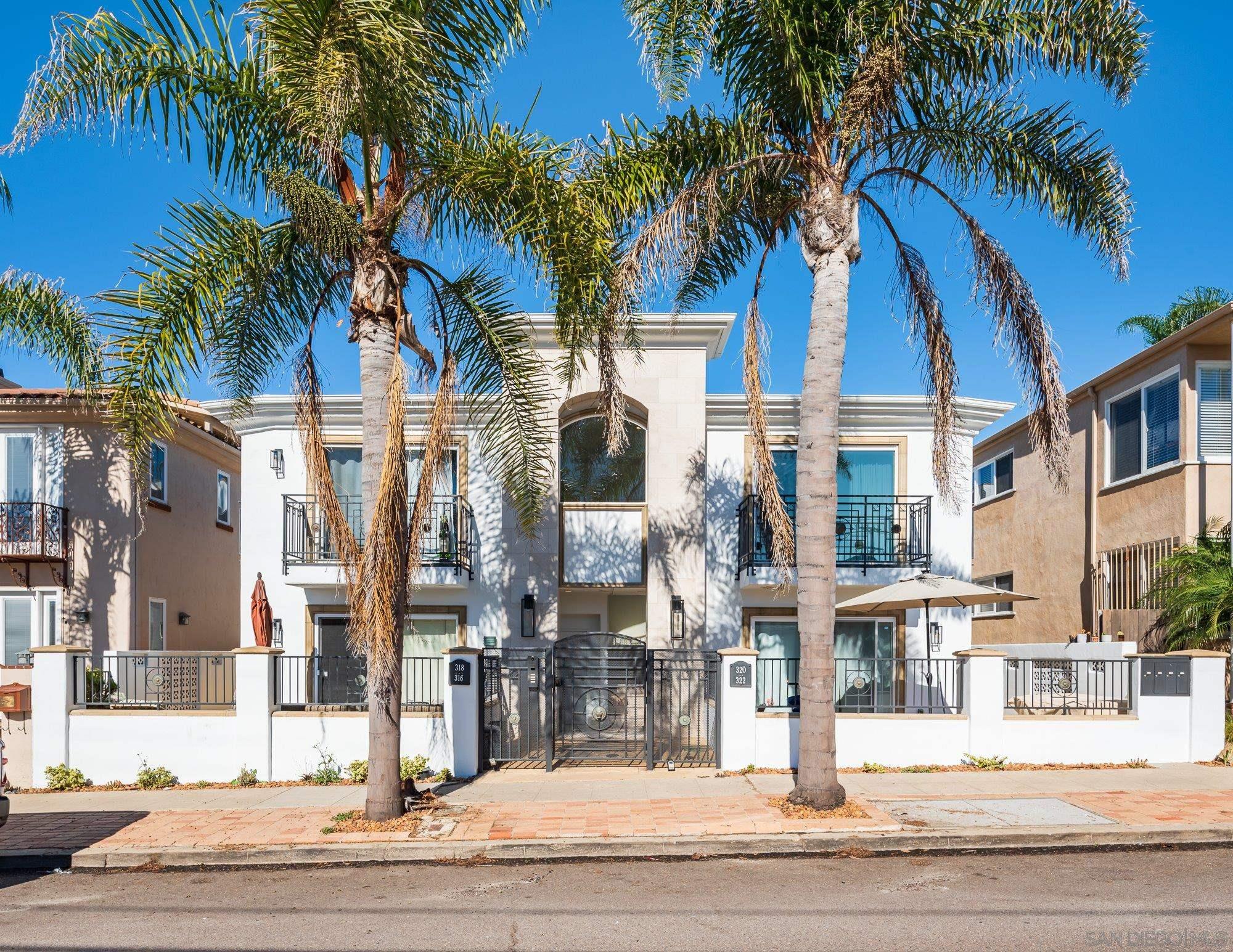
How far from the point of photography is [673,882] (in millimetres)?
7781

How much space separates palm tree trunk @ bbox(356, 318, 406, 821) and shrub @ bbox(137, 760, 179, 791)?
375 cm

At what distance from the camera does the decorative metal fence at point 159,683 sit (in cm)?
1216

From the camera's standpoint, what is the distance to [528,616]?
1496 centimetres

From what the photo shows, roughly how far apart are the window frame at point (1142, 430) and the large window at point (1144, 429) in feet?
0.04

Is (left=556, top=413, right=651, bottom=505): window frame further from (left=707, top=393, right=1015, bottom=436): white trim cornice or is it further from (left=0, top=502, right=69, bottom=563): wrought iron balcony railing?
(left=0, top=502, right=69, bottom=563): wrought iron balcony railing

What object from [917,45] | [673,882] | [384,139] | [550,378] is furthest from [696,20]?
[673,882]

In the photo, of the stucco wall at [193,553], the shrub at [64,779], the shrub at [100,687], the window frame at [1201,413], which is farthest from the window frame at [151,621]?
the window frame at [1201,413]

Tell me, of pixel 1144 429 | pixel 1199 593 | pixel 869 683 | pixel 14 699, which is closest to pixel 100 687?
pixel 14 699

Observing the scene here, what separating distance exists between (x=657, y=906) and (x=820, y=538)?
4.06m

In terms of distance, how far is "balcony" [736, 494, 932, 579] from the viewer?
588 inches

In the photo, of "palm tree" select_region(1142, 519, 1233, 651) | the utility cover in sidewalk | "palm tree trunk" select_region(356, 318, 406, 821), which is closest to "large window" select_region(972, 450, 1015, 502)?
"palm tree" select_region(1142, 519, 1233, 651)

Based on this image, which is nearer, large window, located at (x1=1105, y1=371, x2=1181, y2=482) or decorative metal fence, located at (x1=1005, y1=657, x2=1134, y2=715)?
decorative metal fence, located at (x1=1005, y1=657, x2=1134, y2=715)

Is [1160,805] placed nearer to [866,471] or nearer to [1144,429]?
[866,471]

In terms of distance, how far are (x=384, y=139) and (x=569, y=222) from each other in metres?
1.91
